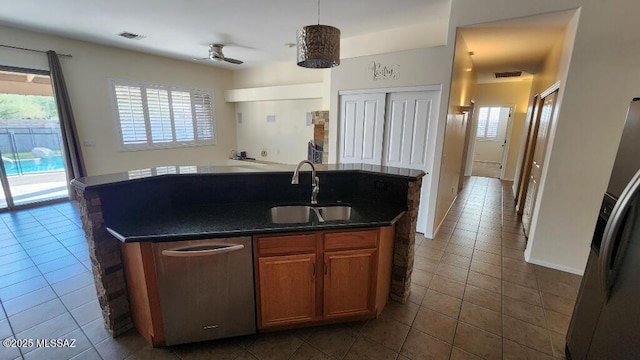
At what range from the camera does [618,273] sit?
1196 millimetres

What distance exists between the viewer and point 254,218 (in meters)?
1.82

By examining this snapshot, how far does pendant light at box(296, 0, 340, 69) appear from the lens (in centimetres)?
187

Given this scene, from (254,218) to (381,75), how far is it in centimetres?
271

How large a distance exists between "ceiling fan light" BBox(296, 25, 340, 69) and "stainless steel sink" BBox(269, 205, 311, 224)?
115cm

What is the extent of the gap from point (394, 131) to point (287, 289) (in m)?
2.68

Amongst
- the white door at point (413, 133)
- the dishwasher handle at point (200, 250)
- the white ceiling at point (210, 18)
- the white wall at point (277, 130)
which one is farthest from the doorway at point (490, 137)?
the dishwasher handle at point (200, 250)

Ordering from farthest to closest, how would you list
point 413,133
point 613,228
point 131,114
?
point 131,114 → point 413,133 → point 613,228

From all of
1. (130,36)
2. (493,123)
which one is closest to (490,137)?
(493,123)

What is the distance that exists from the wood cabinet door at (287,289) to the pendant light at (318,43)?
1.41 m

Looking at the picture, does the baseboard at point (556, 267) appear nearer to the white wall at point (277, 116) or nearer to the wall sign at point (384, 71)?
the wall sign at point (384, 71)

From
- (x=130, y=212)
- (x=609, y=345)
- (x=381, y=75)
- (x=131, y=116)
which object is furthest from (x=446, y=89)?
(x=131, y=116)

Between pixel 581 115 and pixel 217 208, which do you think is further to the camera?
pixel 581 115

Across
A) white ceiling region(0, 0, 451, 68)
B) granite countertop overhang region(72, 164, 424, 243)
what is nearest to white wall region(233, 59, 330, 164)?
white ceiling region(0, 0, 451, 68)

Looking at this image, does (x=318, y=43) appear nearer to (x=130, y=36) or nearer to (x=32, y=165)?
(x=130, y=36)
